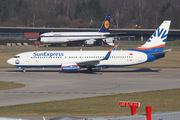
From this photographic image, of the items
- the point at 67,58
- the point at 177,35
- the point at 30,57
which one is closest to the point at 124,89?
the point at 67,58

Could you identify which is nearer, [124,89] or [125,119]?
[125,119]

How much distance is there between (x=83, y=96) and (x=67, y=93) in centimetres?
256

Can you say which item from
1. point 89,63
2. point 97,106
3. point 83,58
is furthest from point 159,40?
point 97,106

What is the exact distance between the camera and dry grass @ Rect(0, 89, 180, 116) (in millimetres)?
21359

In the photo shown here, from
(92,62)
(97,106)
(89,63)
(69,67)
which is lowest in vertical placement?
(69,67)

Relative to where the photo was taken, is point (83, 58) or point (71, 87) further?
point (83, 58)

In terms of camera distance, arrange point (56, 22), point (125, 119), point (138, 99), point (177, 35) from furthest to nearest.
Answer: point (56, 22) → point (177, 35) → point (138, 99) → point (125, 119)

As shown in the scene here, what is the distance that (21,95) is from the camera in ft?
96.4

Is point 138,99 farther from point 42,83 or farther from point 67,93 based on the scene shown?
point 42,83

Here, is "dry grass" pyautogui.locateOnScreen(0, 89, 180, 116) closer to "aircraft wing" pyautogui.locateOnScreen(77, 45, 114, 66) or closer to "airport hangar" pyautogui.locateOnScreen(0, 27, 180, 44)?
"aircraft wing" pyautogui.locateOnScreen(77, 45, 114, 66)

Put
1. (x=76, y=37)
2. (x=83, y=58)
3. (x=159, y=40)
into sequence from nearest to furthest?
(x=83, y=58), (x=159, y=40), (x=76, y=37)

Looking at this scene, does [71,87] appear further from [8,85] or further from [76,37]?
[76,37]

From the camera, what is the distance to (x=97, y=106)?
23.9 m

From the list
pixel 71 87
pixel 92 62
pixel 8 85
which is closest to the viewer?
pixel 71 87
